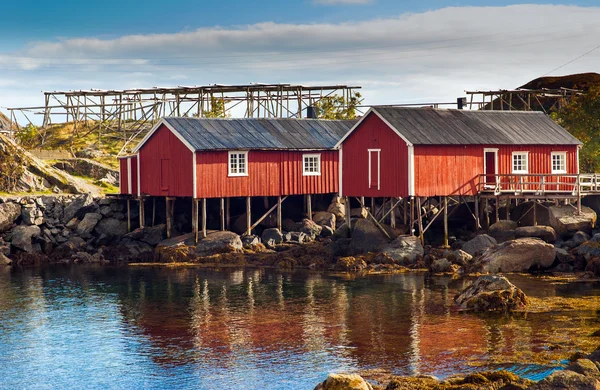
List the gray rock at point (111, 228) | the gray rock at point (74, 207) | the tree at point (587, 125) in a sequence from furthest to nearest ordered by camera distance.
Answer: the tree at point (587, 125) → the gray rock at point (74, 207) → the gray rock at point (111, 228)

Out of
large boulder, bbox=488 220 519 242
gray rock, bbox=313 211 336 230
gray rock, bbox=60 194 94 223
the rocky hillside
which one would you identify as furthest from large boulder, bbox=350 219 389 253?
the rocky hillside

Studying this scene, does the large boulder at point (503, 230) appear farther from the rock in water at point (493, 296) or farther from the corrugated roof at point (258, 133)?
the corrugated roof at point (258, 133)

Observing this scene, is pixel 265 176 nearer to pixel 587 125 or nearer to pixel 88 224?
pixel 88 224

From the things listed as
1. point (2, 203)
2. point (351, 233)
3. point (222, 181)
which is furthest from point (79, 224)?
point (351, 233)

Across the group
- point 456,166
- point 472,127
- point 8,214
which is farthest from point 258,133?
point 8,214

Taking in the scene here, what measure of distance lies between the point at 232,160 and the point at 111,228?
7.86m

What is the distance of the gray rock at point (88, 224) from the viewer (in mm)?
48938

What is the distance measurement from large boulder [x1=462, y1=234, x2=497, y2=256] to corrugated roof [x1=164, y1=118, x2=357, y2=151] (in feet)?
39.9

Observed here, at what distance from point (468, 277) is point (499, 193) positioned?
24.8 ft

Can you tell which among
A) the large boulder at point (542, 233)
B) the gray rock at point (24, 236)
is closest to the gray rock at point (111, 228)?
the gray rock at point (24, 236)

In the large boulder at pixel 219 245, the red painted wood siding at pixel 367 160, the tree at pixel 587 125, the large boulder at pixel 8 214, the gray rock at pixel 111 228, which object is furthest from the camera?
the tree at pixel 587 125

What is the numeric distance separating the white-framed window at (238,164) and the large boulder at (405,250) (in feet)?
30.7

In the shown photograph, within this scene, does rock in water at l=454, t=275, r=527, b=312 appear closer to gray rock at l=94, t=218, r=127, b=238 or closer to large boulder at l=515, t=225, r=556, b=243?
large boulder at l=515, t=225, r=556, b=243

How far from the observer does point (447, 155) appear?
44.2m
